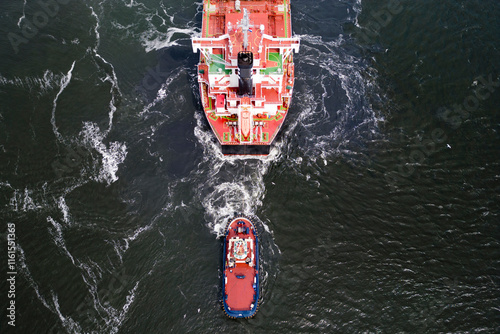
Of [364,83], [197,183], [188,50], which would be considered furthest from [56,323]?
[364,83]

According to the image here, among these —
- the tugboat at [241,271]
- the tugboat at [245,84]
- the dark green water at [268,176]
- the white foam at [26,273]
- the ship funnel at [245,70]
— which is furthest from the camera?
the tugboat at [245,84]

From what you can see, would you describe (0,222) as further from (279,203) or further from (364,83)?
(364,83)

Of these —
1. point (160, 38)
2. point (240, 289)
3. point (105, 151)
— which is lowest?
point (240, 289)

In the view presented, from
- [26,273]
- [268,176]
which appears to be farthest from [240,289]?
[26,273]

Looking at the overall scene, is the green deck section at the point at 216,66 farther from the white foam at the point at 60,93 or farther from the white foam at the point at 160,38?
the white foam at the point at 60,93

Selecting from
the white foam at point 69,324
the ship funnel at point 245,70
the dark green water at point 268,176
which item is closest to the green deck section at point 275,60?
the ship funnel at point 245,70

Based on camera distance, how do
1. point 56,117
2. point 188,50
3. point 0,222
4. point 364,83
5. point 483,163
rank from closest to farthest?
point 0,222 < point 483,163 < point 56,117 < point 364,83 < point 188,50

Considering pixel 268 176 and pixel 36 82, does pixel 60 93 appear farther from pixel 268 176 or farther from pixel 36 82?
pixel 268 176
